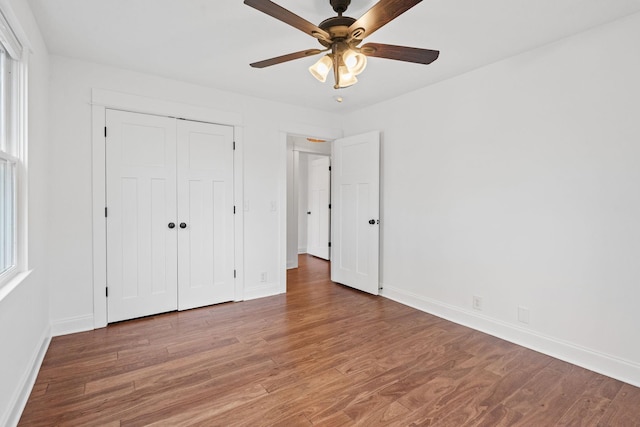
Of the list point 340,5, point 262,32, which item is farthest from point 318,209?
point 340,5


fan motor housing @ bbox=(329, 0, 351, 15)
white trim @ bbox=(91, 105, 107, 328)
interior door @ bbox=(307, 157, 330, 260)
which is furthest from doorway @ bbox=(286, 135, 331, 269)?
fan motor housing @ bbox=(329, 0, 351, 15)

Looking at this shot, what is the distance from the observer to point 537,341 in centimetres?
257

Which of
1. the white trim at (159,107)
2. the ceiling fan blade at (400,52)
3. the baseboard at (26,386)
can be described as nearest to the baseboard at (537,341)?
the ceiling fan blade at (400,52)

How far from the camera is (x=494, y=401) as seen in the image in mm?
1918

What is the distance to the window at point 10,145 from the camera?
5.74 feet

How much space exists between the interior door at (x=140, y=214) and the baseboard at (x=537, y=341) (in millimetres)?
2769

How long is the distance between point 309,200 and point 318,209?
1.26 ft

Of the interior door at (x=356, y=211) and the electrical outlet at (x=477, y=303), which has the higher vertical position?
the interior door at (x=356, y=211)

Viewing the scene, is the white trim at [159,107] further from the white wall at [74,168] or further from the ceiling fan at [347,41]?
the ceiling fan at [347,41]

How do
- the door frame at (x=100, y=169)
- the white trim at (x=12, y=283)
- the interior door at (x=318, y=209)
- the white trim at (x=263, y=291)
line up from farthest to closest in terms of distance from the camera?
the interior door at (x=318, y=209) → the white trim at (x=263, y=291) → the door frame at (x=100, y=169) → the white trim at (x=12, y=283)

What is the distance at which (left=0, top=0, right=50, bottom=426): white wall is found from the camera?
162 cm

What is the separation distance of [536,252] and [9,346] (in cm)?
361

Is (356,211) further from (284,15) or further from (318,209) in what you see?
(284,15)

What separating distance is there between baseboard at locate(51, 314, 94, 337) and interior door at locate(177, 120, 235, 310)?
0.80 m
